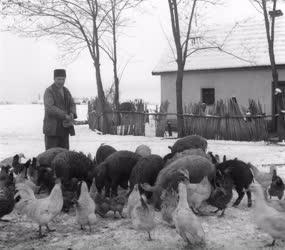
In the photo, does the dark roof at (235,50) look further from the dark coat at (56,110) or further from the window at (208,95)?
the dark coat at (56,110)

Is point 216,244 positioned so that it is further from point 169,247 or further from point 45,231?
point 45,231

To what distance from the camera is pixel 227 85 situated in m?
21.6

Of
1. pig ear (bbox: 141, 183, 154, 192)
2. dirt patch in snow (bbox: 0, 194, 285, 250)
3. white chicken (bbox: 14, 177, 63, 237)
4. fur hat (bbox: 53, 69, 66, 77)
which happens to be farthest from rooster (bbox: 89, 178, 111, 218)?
fur hat (bbox: 53, 69, 66, 77)

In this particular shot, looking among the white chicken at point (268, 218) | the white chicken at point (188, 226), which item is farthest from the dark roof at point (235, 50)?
the white chicken at point (188, 226)

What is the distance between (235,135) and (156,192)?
10422 millimetres

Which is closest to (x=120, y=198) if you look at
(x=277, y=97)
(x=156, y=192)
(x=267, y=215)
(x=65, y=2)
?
(x=156, y=192)

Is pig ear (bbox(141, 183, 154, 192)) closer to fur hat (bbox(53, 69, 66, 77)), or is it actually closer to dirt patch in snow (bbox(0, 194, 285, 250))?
dirt patch in snow (bbox(0, 194, 285, 250))

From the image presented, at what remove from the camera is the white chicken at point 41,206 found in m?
6.39

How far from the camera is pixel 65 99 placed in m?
9.96

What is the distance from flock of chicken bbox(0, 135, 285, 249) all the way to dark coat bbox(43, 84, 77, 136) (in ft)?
1.42

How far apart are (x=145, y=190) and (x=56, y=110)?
2941 millimetres

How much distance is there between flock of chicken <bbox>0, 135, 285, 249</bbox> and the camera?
232 inches

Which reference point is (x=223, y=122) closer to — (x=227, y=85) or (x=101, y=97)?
(x=227, y=85)

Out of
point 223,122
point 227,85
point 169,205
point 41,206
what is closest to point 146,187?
point 169,205
